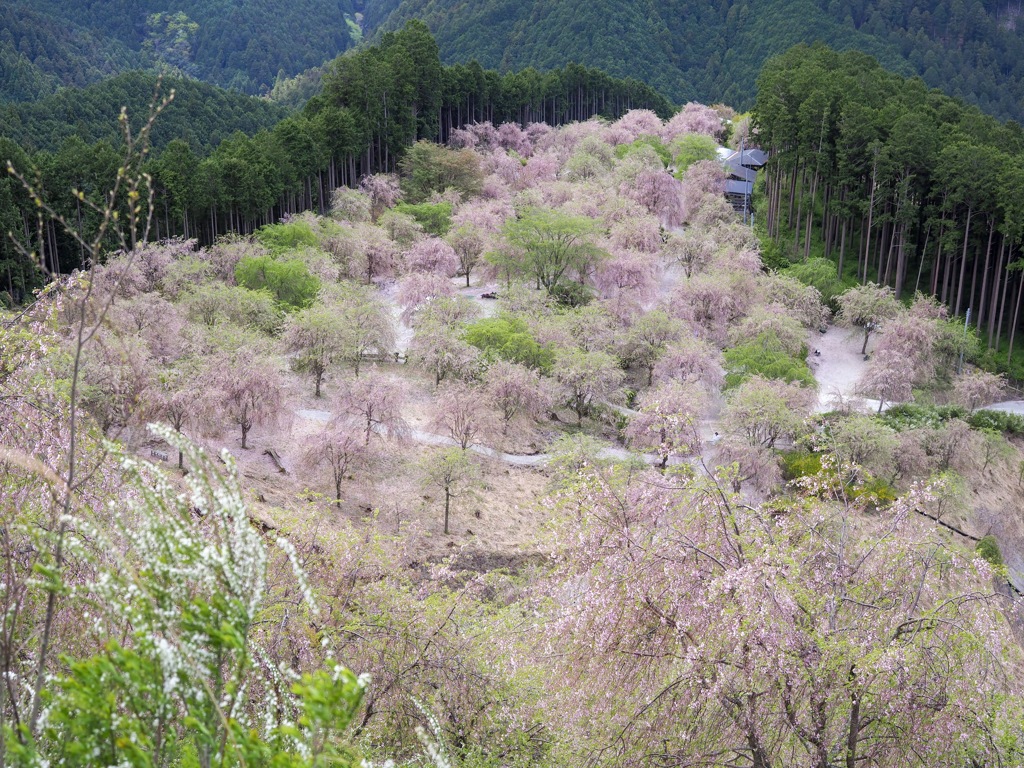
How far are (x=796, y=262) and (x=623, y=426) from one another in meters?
22.7

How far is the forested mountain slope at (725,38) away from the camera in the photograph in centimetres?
12569

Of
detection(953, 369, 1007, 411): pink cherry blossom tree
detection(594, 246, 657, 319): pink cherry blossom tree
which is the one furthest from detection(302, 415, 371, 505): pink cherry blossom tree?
detection(953, 369, 1007, 411): pink cherry blossom tree

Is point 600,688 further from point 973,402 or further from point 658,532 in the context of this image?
point 973,402

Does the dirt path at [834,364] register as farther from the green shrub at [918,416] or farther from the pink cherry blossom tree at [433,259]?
the pink cherry blossom tree at [433,259]

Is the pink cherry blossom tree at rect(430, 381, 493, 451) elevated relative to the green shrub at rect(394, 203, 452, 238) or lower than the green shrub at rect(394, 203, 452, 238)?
lower

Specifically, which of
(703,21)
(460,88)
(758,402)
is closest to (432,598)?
(758,402)

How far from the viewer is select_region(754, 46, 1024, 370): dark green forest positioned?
137 ft

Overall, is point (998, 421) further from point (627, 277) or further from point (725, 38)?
point (725, 38)

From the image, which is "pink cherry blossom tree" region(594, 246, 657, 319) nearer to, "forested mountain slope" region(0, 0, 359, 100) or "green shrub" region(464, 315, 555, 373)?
"green shrub" region(464, 315, 555, 373)

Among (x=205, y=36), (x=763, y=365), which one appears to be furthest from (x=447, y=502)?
(x=205, y=36)

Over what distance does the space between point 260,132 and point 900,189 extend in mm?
38026

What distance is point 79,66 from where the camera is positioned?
113688mm

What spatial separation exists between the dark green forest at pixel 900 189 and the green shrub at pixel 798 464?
16.0m

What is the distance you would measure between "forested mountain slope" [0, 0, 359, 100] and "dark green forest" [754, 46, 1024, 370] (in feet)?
347
